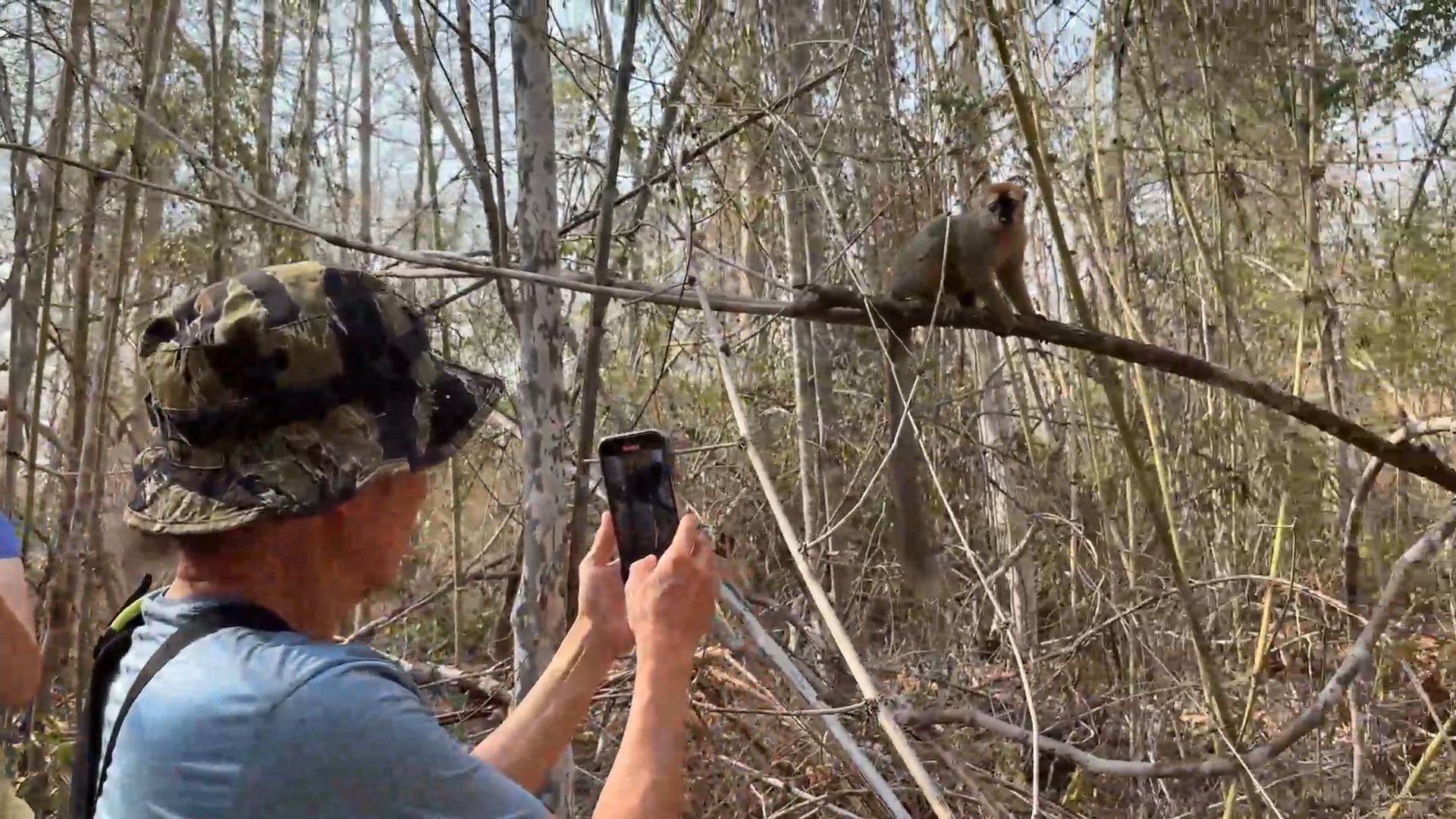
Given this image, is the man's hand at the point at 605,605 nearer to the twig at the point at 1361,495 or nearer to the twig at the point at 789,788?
the twig at the point at 789,788

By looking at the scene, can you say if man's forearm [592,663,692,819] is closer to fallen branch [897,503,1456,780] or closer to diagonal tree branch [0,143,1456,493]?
diagonal tree branch [0,143,1456,493]

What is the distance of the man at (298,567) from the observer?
0.85 m

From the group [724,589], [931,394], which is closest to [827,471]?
[931,394]

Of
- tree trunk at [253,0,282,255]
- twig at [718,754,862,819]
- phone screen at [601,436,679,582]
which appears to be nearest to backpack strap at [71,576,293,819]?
phone screen at [601,436,679,582]

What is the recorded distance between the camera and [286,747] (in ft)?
2.73

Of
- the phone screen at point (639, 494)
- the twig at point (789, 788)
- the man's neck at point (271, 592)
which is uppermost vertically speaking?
the phone screen at point (639, 494)

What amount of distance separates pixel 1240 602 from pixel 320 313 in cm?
286

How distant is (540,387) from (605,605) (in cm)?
78

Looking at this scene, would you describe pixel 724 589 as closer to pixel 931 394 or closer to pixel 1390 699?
pixel 1390 699

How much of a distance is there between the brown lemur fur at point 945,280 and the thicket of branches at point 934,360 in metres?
0.10

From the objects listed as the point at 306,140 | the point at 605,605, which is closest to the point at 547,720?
the point at 605,605

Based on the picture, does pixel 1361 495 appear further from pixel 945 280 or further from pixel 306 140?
pixel 306 140

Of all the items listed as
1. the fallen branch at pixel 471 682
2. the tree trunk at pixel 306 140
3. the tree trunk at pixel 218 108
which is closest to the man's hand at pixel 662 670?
the fallen branch at pixel 471 682

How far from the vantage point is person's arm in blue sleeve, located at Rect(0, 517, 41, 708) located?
1.93 metres
